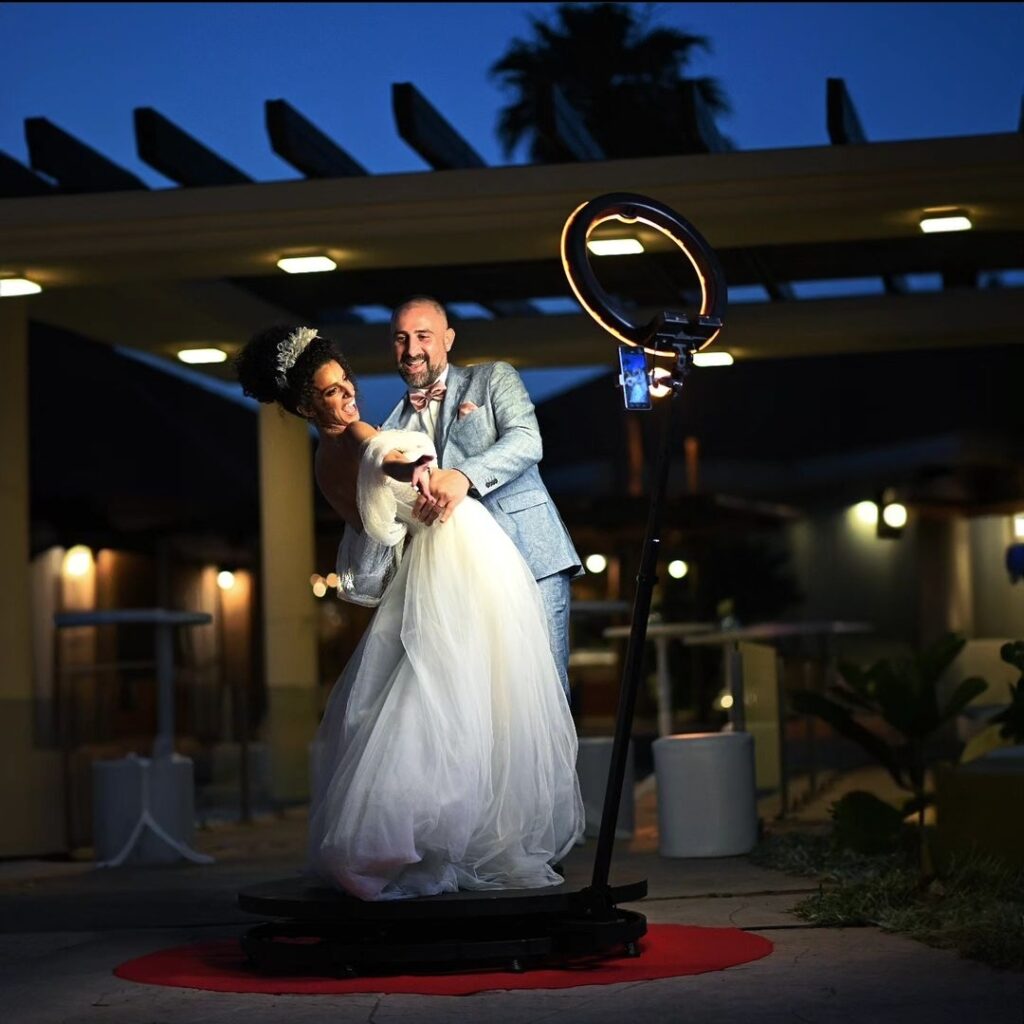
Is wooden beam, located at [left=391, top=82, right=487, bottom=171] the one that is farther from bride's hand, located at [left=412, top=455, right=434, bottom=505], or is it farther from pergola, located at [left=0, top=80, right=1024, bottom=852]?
bride's hand, located at [left=412, top=455, right=434, bottom=505]

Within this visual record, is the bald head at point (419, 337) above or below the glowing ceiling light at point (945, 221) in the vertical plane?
below

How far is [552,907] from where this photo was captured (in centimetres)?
397

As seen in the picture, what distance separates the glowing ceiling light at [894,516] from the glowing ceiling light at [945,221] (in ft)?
26.3

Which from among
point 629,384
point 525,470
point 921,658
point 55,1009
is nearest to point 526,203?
point 921,658

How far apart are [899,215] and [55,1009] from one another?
5.06m

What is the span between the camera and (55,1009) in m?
3.80

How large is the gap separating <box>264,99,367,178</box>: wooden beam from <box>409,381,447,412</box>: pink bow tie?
9.15ft

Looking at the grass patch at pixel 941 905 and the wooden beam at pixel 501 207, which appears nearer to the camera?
the grass patch at pixel 941 905

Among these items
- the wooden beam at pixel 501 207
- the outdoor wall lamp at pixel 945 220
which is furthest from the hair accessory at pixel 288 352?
the outdoor wall lamp at pixel 945 220

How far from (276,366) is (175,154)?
132 inches

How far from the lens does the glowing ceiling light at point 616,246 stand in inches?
303

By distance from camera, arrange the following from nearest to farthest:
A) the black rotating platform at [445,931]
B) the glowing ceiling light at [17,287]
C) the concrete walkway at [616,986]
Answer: the concrete walkway at [616,986], the black rotating platform at [445,931], the glowing ceiling light at [17,287]

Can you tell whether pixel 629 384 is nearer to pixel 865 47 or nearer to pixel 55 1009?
pixel 55 1009

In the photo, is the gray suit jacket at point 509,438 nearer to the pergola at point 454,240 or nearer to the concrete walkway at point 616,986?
the concrete walkway at point 616,986
